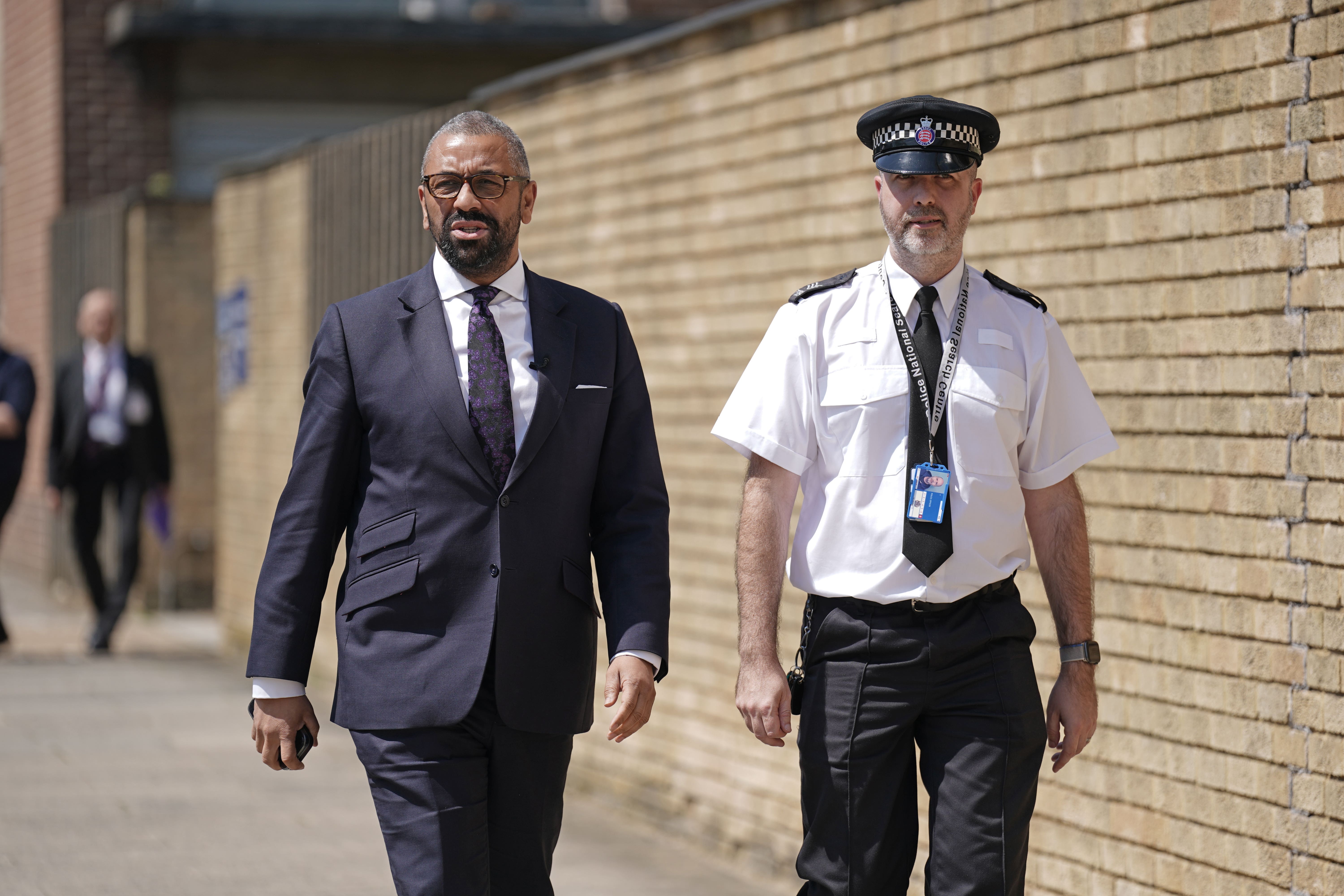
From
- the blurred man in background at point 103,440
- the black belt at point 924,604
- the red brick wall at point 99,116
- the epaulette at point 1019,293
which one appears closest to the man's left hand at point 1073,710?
the black belt at point 924,604

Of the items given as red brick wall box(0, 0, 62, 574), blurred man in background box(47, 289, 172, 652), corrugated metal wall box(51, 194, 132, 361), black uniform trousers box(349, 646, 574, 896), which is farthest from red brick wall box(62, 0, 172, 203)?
black uniform trousers box(349, 646, 574, 896)

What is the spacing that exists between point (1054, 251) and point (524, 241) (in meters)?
3.42

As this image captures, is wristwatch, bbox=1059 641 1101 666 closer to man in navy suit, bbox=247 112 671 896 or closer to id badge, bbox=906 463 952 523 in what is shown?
id badge, bbox=906 463 952 523

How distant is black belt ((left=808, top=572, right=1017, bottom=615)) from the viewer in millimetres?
3643

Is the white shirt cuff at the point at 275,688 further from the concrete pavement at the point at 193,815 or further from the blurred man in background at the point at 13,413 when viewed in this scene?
the blurred man in background at the point at 13,413

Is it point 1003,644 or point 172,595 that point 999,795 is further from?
point 172,595

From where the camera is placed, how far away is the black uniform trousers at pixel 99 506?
11148 millimetres

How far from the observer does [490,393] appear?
3.76 meters

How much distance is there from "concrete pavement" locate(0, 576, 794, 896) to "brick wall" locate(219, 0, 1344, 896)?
1.66ft

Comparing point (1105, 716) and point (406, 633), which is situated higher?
point (406, 633)

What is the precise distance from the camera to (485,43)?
16.6m

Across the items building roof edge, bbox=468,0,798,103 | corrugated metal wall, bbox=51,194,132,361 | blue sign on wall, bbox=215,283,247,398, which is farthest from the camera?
corrugated metal wall, bbox=51,194,132,361

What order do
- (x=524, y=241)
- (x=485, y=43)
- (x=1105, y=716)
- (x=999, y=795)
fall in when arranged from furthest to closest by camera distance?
(x=485, y=43)
(x=524, y=241)
(x=1105, y=716)
(x=999, y=795)

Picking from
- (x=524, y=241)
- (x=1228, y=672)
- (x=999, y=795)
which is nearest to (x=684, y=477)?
(x=524, y=241)
